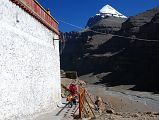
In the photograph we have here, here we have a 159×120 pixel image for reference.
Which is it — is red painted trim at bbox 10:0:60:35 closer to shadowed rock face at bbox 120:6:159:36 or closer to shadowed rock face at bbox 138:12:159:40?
shadowed rock face at bbox 138:12:159:40

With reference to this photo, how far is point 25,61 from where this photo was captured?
15.8 meters

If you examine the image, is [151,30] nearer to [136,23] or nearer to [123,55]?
[123,55]

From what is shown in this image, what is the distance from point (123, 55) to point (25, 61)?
83.5 metres

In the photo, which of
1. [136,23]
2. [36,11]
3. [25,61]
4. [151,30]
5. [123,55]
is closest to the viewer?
[25,61]

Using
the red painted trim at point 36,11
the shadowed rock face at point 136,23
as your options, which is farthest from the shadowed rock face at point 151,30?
the red painted trim at point 36,11

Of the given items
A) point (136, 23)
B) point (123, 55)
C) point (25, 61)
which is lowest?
point (25, 61)

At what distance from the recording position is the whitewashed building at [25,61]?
43.9 feet

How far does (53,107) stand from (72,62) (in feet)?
365

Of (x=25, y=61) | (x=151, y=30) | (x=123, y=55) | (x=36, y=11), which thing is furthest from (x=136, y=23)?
(x=25, y=61)

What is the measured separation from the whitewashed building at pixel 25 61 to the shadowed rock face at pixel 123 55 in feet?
166

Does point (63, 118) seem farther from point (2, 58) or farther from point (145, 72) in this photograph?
point (145, 72)

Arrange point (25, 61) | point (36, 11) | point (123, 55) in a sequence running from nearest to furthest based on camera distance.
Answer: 1. point (25, 61)
2. point (36, 11)
3. point (123, 55)

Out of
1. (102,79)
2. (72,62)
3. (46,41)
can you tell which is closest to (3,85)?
(46,41)

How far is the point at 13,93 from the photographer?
14.1 m
